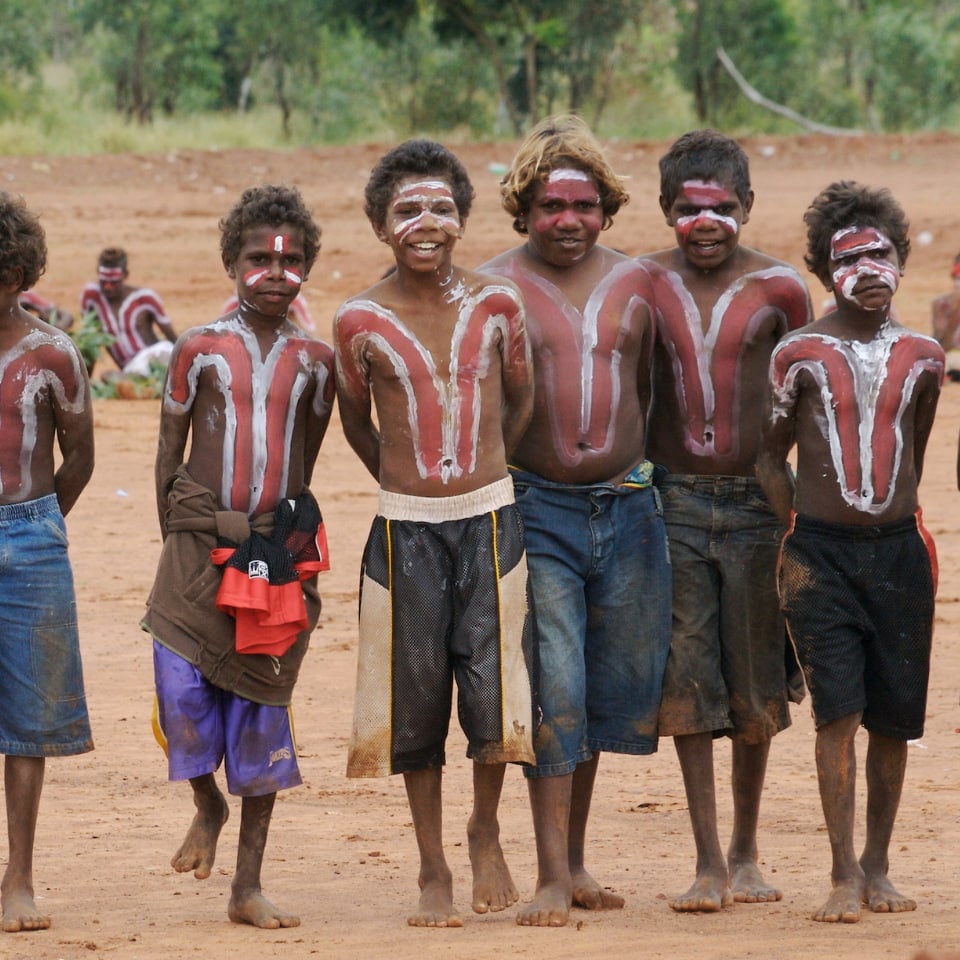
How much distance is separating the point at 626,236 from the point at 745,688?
15904mm

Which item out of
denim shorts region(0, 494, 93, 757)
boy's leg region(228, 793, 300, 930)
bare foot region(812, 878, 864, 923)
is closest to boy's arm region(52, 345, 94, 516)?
denim shorts region(0, 494, 93, 757)

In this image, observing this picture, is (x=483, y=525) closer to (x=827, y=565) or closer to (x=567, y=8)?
(x=827, y=565)

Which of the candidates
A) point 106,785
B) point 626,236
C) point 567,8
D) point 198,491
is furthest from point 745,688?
point 567,8

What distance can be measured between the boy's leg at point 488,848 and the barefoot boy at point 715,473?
0.51m

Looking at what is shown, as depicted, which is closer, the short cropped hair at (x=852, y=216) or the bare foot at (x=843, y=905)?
the bare foot at (x=843, y=905)

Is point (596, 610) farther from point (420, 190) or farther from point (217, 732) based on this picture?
point (420, 190)

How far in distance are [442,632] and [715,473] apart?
902mm

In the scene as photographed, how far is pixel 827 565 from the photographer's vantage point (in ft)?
15.8

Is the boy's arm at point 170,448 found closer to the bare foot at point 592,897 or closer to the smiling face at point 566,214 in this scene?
the smiling face at point 566,214

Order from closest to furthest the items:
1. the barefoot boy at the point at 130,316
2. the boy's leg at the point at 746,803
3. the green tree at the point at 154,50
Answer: the boy's leg at the point at 746,803 → the barefoot boy at the point at 130,316 → the green tree at the point at 154,50

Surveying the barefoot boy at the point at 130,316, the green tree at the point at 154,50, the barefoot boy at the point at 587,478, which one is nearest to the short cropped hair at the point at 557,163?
the barefoot boy at the point at 587,478

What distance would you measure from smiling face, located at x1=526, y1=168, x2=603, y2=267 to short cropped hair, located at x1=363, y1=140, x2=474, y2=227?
20 centimetres

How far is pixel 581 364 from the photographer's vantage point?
194 inches

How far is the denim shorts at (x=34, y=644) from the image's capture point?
4.78 metres
